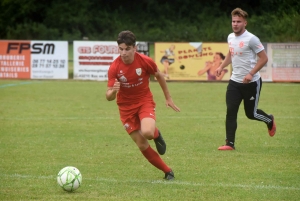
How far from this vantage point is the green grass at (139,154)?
6758 millimetres

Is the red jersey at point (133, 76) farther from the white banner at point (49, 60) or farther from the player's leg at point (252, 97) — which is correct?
the white banner at point (49, 60)

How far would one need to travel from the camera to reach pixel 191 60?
23.2 metres

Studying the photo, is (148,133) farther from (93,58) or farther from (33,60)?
(33,60)

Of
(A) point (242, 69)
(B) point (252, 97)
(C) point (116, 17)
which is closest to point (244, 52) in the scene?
(A) point (242, 69)

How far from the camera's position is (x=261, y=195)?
6508 millimetres

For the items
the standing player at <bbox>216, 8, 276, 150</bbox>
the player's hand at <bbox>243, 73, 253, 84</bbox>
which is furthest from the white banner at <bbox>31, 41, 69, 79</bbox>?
the player's hand at <bbox>243, 73, 253, 84</bbox>

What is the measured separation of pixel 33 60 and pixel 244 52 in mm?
15490

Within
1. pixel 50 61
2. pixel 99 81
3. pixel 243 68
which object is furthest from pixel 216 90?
pixel 243 68

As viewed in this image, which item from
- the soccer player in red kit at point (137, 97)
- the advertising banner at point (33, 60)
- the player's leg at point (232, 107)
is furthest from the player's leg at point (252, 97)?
the advertising banner at point (33, 60)

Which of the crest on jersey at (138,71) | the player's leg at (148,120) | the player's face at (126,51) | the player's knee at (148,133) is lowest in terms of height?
the player's knee at (148,133)

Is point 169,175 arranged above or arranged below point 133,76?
below

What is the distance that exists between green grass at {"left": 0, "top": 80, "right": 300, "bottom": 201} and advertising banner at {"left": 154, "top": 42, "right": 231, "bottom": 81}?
5674mm

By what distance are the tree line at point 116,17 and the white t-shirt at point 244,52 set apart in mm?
28108

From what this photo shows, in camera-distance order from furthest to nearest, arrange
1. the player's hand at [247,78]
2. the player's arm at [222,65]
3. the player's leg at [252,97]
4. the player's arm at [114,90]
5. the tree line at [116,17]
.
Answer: the tree line at [116,17], the player's arm at [222,65], the player's leg at [252,97], the player's hand at [247,78], the player's arm at [114,90]
